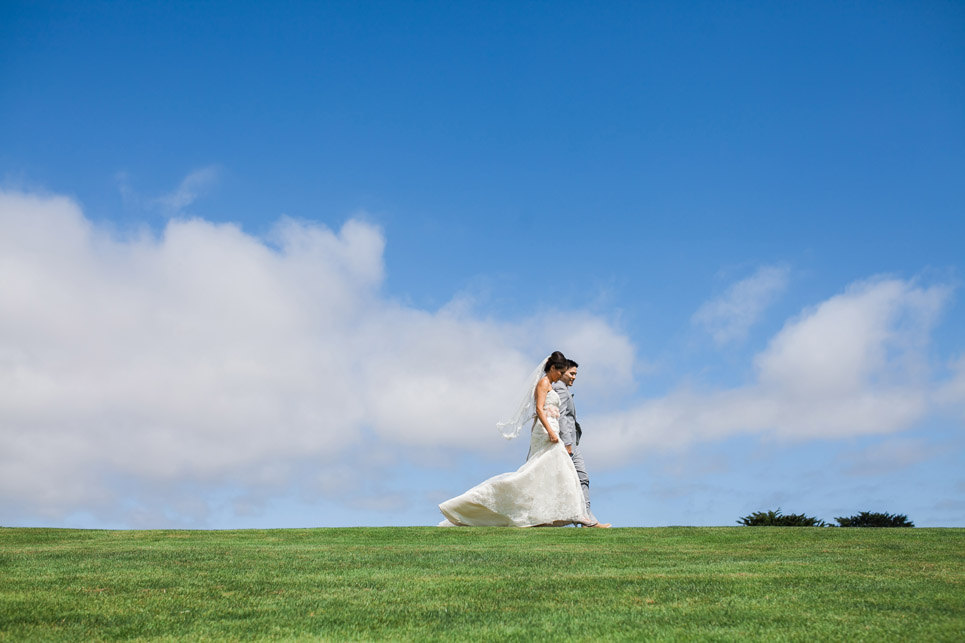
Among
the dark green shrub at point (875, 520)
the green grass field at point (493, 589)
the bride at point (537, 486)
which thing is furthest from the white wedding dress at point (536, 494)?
the dark green shrub at point (875, 520)

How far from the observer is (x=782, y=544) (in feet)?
35.1

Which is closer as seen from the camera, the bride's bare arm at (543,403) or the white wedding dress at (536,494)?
the white wedding dress at (536,494)

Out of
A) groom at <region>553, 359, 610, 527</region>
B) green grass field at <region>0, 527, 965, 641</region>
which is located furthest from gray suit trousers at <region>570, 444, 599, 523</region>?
green grass field at <region>0, 527, 965, 641</region>

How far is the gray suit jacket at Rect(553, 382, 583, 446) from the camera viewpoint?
47.5ft

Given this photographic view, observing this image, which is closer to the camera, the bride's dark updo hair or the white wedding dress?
the white wedding dress

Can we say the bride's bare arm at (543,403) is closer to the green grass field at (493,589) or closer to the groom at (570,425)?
the groom at (570,425)

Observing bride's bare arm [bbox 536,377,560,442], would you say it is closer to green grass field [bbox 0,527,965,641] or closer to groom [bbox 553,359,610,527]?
groom [bbox 553,359,610,527]

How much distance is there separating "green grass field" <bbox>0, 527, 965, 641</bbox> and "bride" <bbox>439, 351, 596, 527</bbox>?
260 centimetres

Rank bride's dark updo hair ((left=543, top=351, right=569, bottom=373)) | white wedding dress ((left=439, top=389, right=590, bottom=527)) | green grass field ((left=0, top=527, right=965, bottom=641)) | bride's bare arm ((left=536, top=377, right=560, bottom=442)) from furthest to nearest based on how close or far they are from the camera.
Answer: bride's dark updo hair ((left=543, top=351, right=569, bottom=373)) → bride's bare arm ((left=536, top=377, right=560, bottom=442)) → white wedding dress ((left=439, top=389, right=590, bottom=527)) → green grass field ((left=0, top=527, right=965, bottom=641))

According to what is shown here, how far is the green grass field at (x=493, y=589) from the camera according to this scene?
15.9 ft

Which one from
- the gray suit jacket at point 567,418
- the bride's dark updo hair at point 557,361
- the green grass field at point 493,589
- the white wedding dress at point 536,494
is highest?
the bride's dark updo hair at point 557,361

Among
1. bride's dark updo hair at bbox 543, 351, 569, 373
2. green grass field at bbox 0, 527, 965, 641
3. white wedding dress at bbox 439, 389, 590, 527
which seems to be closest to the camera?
green grass field at bbox 0, 527, 965, 641

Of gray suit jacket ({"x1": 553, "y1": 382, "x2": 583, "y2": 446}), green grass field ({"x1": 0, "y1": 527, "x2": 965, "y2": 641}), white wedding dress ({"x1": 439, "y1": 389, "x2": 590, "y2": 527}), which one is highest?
gray suit jacket ({"x1": 553, "y1": 382, "x2": 583, "y2": 446})

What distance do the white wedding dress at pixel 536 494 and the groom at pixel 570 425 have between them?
22 centimetres
